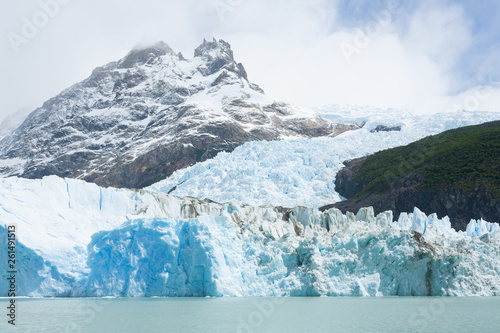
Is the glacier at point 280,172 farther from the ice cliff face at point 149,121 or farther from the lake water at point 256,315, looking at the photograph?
the lake water at point 256,315

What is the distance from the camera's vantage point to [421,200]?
52.2 meters

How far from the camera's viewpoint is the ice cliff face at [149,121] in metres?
103

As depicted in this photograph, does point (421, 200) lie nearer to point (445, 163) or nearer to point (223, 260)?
point (445, 163)

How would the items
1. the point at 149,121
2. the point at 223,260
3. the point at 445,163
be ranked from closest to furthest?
the point at 223,260, the point at 445,163, the point at 149,121

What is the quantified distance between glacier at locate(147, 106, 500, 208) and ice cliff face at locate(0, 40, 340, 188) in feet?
100

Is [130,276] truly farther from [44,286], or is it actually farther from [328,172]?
[328,172]

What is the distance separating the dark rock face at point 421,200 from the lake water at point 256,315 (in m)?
25.7

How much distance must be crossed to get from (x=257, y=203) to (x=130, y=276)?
28.7m

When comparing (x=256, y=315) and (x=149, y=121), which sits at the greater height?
(x=149, y=121)

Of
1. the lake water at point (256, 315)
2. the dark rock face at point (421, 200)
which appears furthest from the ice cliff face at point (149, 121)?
the lake water at point (256, 315)

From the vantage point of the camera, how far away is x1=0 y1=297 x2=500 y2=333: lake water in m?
15.9

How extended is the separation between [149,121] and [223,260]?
114 meters

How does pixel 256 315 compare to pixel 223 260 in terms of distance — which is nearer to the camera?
pixel 256 315

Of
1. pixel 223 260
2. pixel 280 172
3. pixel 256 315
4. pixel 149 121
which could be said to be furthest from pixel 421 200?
pixel 149 121
